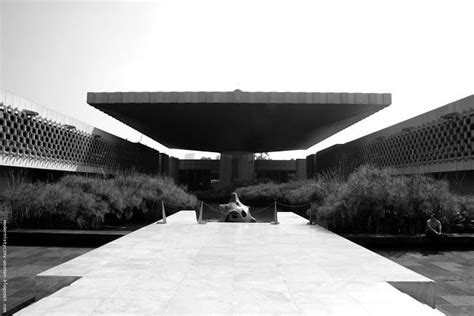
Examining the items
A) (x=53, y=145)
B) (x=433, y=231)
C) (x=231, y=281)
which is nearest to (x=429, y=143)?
(x=433, y=231)

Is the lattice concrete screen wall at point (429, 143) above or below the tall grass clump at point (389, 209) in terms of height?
above

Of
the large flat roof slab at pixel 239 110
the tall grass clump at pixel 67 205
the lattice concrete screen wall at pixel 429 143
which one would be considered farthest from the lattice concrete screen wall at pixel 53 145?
the lattice concrete screen wall at pixel 429 143

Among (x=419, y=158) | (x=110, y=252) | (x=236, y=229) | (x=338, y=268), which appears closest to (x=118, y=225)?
(x=236, y=229)

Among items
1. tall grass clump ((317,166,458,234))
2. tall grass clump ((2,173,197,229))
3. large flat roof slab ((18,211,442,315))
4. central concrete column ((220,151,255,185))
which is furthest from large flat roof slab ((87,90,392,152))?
large flat roof slab ((18,211,442,315))

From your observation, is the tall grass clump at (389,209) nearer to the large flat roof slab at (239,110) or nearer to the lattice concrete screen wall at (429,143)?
the lattice concrete screen wall at (429,143)

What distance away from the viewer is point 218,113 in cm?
2864

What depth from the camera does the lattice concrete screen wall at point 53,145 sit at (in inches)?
816

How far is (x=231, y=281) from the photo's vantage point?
5.28 meters

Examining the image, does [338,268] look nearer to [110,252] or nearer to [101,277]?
[101,277]

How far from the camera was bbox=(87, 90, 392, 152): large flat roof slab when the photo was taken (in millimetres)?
25172

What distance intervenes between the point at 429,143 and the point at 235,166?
83.2 ft

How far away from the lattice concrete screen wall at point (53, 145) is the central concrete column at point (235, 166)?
37.4ft

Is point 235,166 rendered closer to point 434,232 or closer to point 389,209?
point 389,209

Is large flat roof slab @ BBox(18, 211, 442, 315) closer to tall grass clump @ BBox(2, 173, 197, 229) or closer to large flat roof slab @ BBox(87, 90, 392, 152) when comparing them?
tall grass clump @ BBox(2, 173, 197, 229)
